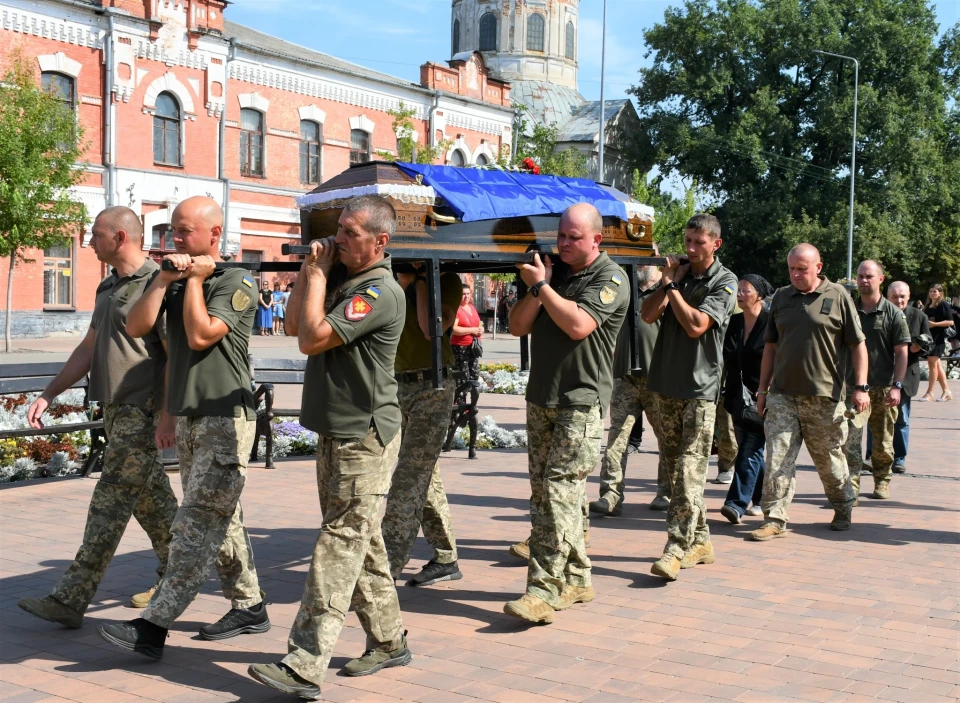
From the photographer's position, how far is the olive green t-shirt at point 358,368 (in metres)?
4.62

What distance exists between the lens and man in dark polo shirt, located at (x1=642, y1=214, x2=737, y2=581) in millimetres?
6684

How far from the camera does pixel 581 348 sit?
18.8ft

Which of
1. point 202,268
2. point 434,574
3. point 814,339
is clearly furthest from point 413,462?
point 814,339

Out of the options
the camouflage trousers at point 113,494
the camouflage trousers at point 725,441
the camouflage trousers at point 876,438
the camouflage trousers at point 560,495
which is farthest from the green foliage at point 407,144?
the camouflage trousers at point 113,494

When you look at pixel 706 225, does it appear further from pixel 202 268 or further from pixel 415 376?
pixel 202 268

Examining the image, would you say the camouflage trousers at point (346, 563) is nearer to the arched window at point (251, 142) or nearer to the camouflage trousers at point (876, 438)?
the camouflage trousers at point (876, 438)

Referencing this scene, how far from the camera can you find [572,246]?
5.74 m

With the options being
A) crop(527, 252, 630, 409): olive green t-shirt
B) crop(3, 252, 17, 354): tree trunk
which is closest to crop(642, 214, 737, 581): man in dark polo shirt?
crop(527, 252, 630, 409): olive green t-shirt

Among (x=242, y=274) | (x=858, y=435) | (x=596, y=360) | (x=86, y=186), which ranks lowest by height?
(x=858, y=435)

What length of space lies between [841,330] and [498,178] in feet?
10.2

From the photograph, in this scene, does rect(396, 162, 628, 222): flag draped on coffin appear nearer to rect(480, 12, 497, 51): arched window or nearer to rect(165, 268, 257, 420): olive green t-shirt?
rect(165, 268, 257, 420): olive green t-shirt

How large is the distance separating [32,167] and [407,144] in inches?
508

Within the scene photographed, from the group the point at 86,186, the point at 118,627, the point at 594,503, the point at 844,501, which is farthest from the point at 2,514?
the point at 86,186

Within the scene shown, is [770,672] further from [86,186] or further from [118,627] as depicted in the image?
[86,186]
